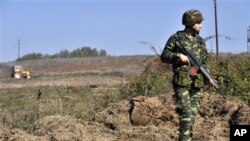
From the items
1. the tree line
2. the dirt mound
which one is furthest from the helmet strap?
the tree line

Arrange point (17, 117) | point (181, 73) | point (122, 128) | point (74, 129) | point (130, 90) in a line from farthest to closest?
point (130, 90) → point (17, 117) → point (122, 128) → point (74, 129) → point (181, 73)

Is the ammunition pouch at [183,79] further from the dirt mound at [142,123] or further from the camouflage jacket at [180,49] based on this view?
the dirt mound at [142,123]

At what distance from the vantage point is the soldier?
769 cm

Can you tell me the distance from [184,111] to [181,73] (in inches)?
19.8

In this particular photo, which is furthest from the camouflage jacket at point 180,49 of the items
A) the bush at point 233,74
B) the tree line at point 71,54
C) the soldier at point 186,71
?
the tree line at point 71,54

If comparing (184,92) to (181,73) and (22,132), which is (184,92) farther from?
(22,132)

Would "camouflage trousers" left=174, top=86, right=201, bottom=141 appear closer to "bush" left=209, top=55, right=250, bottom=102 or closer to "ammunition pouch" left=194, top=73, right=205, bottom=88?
"ammunition pouch" left=194, top=73, right=205, bottom=88

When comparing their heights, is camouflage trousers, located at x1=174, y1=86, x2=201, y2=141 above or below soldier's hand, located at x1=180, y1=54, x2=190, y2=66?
below

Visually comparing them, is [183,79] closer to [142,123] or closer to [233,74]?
[142,123]

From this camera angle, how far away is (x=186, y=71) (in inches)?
303

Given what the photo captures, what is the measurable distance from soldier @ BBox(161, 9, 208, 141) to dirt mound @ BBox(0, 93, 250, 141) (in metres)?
2.04

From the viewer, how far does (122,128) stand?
35.7 ft

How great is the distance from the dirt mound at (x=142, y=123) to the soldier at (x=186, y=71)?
2.04 meters

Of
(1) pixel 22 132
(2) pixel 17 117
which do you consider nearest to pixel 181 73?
(1) pixel 22 132
